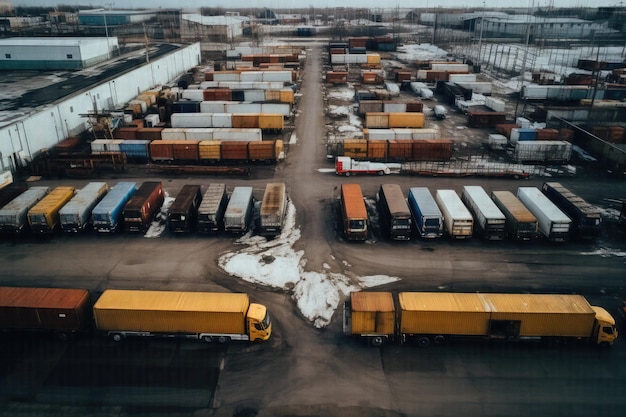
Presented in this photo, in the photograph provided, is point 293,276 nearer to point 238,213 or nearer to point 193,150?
point 238,213

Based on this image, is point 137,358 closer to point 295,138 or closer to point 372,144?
point 372,144

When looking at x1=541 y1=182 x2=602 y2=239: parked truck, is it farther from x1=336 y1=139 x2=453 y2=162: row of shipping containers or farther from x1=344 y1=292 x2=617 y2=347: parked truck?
x1=336 y1=139 x2=453 y2=162: row of shipping containers

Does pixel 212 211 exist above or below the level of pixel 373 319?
above

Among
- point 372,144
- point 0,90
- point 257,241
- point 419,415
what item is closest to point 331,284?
point 257,241

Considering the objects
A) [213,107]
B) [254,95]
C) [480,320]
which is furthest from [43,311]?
[254,95]

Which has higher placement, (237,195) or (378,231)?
(237,195)

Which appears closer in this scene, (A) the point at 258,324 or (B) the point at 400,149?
(A) the point at 258,324

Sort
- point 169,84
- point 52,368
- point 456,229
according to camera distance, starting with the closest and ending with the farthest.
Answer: point 52,368
point 456,229
point 169,84

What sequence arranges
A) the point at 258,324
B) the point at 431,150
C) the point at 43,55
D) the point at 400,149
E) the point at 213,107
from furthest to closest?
the point at 43,55
the point at 213,107
the point at 400,149
the point at 431,150
the point at 258,324
